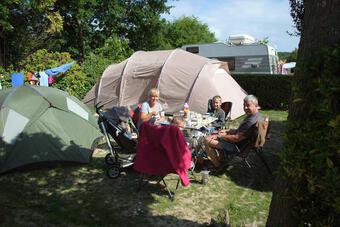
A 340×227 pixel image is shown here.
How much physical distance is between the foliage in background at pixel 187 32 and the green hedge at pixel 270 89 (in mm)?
22352

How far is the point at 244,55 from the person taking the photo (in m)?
16.9

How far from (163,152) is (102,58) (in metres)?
11.1

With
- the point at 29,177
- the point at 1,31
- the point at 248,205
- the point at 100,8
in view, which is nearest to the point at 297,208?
the point at 248,205

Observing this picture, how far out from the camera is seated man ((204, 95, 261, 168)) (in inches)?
220

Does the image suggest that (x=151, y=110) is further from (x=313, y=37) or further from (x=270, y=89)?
(x=270, y=89)

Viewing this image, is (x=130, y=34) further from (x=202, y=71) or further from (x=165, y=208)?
(x=165, y=208)

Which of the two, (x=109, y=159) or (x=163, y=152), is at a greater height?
(x=163, y=152)

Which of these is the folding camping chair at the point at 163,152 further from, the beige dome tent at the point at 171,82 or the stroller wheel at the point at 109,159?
the beige dome tent at the point at 171,82

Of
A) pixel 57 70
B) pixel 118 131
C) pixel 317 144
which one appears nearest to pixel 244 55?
pixel 57 70

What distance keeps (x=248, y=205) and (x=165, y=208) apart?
3.57 ft

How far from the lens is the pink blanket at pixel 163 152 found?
15.7 feet

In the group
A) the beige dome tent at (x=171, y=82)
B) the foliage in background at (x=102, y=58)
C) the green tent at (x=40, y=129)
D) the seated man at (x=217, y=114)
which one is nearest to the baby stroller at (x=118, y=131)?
the green tent at (x=40, y=129)

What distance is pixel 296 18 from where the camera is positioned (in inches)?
412

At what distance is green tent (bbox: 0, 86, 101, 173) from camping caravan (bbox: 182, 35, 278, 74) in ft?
37.2
